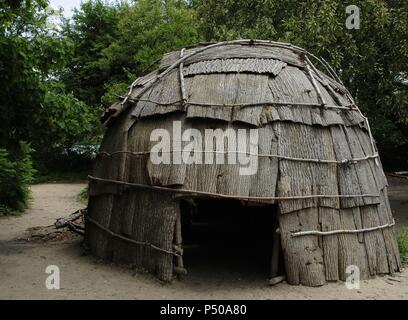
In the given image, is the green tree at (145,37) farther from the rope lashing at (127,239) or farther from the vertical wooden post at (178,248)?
the vertical wooden post at (178,248)

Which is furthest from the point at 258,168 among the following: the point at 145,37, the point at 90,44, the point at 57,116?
the point at 90,44

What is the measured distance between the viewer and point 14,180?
1619 cm

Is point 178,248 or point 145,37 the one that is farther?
point 145,37

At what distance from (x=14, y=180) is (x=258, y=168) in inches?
440

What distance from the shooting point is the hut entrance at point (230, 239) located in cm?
862

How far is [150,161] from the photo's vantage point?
8086 mm

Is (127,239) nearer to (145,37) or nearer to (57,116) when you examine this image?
(57,116)

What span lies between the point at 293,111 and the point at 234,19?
306 inches

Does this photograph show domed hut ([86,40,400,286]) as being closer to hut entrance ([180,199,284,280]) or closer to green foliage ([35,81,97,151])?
hut entrance ([180,199,284,280])

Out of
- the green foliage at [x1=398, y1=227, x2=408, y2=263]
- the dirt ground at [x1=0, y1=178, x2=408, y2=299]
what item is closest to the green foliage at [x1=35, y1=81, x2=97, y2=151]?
the dirt ground at [x1=0, y1=178, x2=408, y2=299]

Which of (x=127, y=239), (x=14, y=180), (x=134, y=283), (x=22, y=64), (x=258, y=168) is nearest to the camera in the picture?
(x=258, y=168)

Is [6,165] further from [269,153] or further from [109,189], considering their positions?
[269,153]

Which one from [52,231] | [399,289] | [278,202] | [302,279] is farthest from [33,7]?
[399,289]

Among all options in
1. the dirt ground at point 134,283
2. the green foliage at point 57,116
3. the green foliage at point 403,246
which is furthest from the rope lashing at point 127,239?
the green foliage at point 403,246
